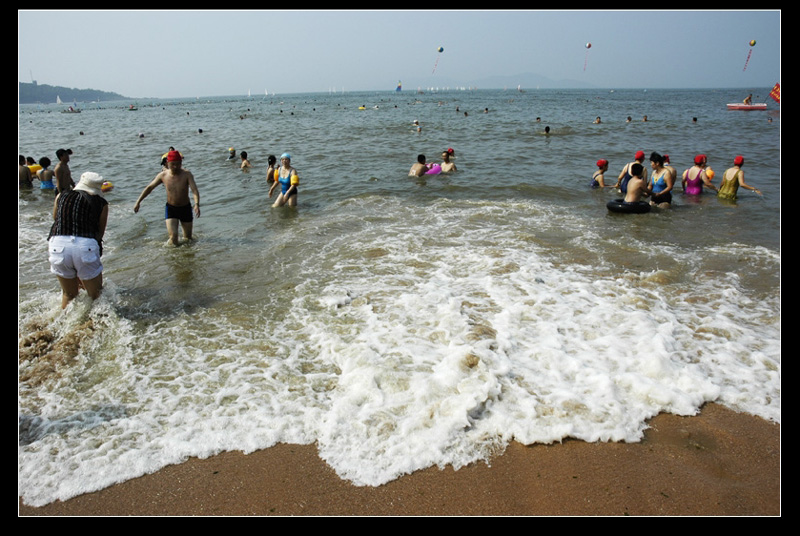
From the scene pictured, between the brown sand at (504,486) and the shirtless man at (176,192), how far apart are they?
5.60 meters

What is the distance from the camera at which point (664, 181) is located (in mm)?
10828

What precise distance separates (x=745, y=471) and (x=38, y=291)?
8448 mm

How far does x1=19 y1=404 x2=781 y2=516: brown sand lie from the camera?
2941mm

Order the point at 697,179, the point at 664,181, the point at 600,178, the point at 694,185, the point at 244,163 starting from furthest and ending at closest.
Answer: the point at 244,163 → the point at 600,178 → the point at 694,185 → the point at 697,179 → the point at 664,181

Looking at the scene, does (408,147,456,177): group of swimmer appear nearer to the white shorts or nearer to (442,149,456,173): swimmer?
(442,149,456,173): swimmer

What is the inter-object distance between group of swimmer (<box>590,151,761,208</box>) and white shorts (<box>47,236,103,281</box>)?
33.3ft

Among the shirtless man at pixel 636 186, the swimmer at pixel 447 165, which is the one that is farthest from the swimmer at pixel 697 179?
the swimmer at pixel 447 165

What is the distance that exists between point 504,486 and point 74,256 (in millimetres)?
5097

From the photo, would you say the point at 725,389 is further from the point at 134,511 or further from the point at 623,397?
the point at 134,511

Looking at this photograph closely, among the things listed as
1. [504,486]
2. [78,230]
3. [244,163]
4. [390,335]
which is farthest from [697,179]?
[244,163]

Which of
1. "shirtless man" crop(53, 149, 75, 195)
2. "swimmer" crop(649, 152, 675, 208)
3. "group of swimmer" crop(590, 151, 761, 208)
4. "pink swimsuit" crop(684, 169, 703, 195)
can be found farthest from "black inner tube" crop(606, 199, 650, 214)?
"shirtless man" crop(53, 149, 75, 195)

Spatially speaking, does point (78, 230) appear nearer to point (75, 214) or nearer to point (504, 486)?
point (75, 214)

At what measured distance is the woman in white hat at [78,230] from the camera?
4980 millimetres

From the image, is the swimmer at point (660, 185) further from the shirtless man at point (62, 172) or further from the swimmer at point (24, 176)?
the swimmer at point (24, 176)
